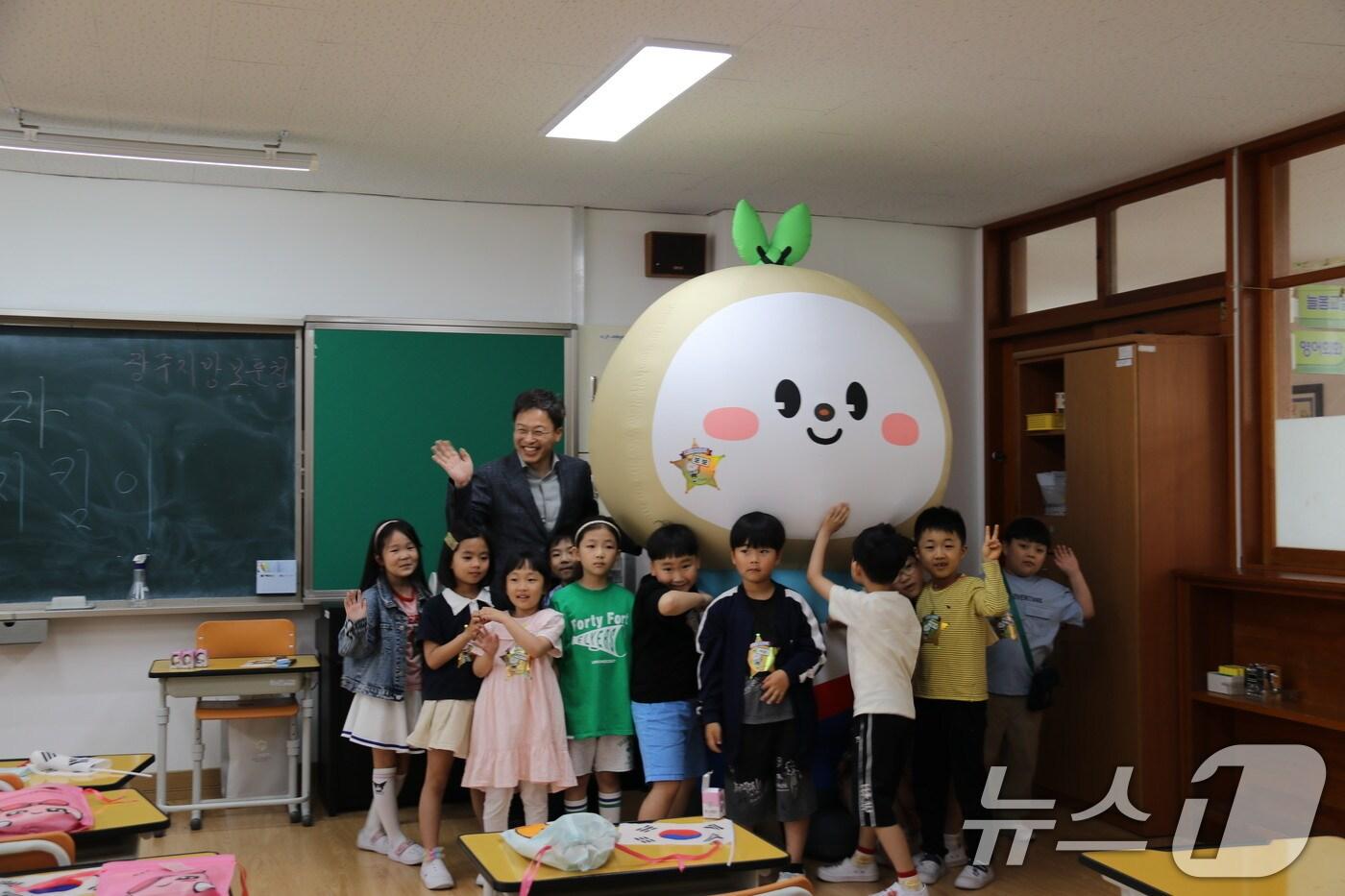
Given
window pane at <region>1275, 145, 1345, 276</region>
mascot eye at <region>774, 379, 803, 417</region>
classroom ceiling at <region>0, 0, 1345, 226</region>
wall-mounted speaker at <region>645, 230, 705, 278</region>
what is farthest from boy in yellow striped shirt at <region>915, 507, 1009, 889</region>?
wall-mounted speaker at <region>645, 230, 705, 278</region>

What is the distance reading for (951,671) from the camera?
419 cm

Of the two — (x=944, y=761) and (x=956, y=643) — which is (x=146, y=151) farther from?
(x=944, y=761)

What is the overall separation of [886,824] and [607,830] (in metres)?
1.50

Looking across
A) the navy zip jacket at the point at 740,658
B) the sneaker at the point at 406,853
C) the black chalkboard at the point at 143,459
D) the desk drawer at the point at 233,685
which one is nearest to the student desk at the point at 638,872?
the navy zip jacket at the point at 740,658

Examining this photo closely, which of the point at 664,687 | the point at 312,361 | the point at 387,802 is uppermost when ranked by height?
the point at 312,361

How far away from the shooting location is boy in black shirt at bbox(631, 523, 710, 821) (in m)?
4.12

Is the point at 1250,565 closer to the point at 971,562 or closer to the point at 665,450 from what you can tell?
the point at 971,562

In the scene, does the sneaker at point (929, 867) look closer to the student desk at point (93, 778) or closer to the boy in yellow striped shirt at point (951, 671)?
the boy in yellow striped shirt at point (951, 671)

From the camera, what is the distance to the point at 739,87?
159 inches

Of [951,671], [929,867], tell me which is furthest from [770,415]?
[929,867]

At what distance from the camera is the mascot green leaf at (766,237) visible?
4.41 metres

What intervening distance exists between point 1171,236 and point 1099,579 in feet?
4.73

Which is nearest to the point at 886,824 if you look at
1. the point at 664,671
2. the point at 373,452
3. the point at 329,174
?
the point at 664,671

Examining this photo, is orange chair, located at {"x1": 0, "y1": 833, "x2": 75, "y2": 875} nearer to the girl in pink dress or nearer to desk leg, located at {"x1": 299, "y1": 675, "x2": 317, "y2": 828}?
the girl in pink dress
